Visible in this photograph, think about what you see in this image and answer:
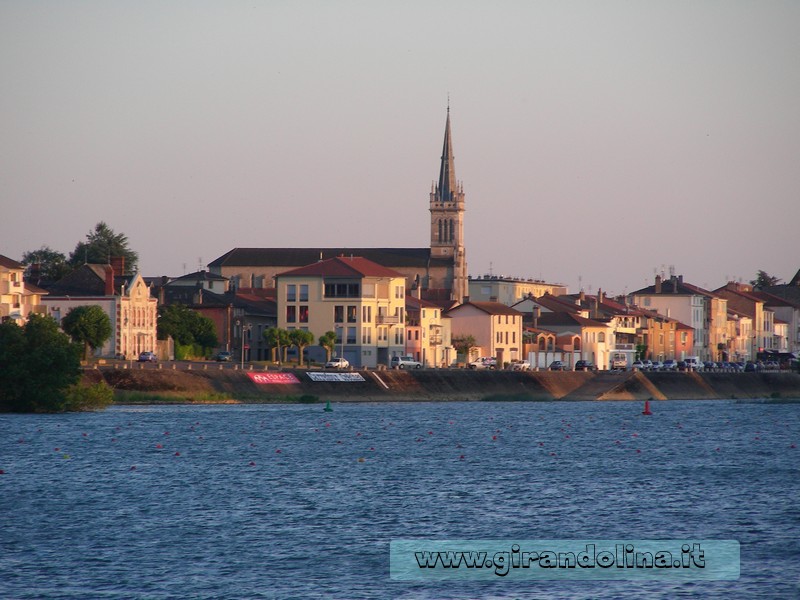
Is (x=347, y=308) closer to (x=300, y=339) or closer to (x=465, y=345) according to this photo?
(x=300, y=339)

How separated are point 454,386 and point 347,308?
2778cm

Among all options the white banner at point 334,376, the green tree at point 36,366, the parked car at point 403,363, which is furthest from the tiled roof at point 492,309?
the green tree at point 36,366

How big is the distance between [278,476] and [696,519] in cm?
1947

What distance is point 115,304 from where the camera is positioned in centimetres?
14400

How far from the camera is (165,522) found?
1757 inches

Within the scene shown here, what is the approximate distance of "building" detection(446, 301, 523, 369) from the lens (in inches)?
7106

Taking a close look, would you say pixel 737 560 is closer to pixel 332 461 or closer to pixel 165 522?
pixel 165 522

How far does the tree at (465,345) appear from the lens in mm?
179750

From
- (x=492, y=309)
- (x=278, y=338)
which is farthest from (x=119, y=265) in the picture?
(x=492, y=309)

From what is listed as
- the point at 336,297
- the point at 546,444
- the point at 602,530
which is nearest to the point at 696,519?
the point at 602,530

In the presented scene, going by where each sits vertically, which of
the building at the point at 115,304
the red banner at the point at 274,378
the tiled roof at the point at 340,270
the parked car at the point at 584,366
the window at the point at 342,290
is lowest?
the red banner at the point at 274,378

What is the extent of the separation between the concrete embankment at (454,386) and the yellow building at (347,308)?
2247 cm

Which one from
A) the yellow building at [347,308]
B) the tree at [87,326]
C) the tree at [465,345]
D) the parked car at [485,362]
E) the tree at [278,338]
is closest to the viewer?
the tree at [87,326]

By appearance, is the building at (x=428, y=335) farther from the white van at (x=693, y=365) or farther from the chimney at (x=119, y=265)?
the chimney at (x=119, y=265)
